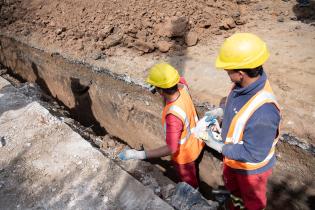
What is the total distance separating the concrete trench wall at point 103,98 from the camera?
4.64 m

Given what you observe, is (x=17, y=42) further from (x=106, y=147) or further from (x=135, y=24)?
(x=106, y=147)

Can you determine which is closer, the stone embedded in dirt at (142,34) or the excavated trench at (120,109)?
the excavated trench at (120,109)

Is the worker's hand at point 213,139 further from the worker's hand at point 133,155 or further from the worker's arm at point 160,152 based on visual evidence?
the worker's hand at point 133,155

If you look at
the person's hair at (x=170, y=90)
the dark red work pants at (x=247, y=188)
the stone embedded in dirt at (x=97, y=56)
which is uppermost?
the person's hair at (x=170, y=90)

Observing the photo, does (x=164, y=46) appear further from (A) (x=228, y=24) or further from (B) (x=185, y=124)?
(B) (x=185, y=124)

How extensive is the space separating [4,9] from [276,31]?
7.12 meters

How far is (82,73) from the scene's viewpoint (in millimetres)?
5648

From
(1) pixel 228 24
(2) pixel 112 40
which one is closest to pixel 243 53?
(2) pixel 112 40

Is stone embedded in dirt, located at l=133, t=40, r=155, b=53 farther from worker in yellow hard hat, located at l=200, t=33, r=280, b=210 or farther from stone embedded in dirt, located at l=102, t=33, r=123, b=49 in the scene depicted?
worker in yellow hard hat, located at l=200, t=33, r=280, b=210

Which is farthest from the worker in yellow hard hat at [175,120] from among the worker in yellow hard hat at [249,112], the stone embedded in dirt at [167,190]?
the worker in yellow hard hat at [249,112]

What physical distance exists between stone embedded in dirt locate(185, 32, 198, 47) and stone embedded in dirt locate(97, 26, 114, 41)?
1715 mm

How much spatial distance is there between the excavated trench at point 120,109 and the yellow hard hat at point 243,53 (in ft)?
4.94

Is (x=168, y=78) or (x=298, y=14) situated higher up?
(x=168, y=78)

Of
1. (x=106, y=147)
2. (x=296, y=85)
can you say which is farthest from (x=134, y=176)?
(x=296, y=85)
